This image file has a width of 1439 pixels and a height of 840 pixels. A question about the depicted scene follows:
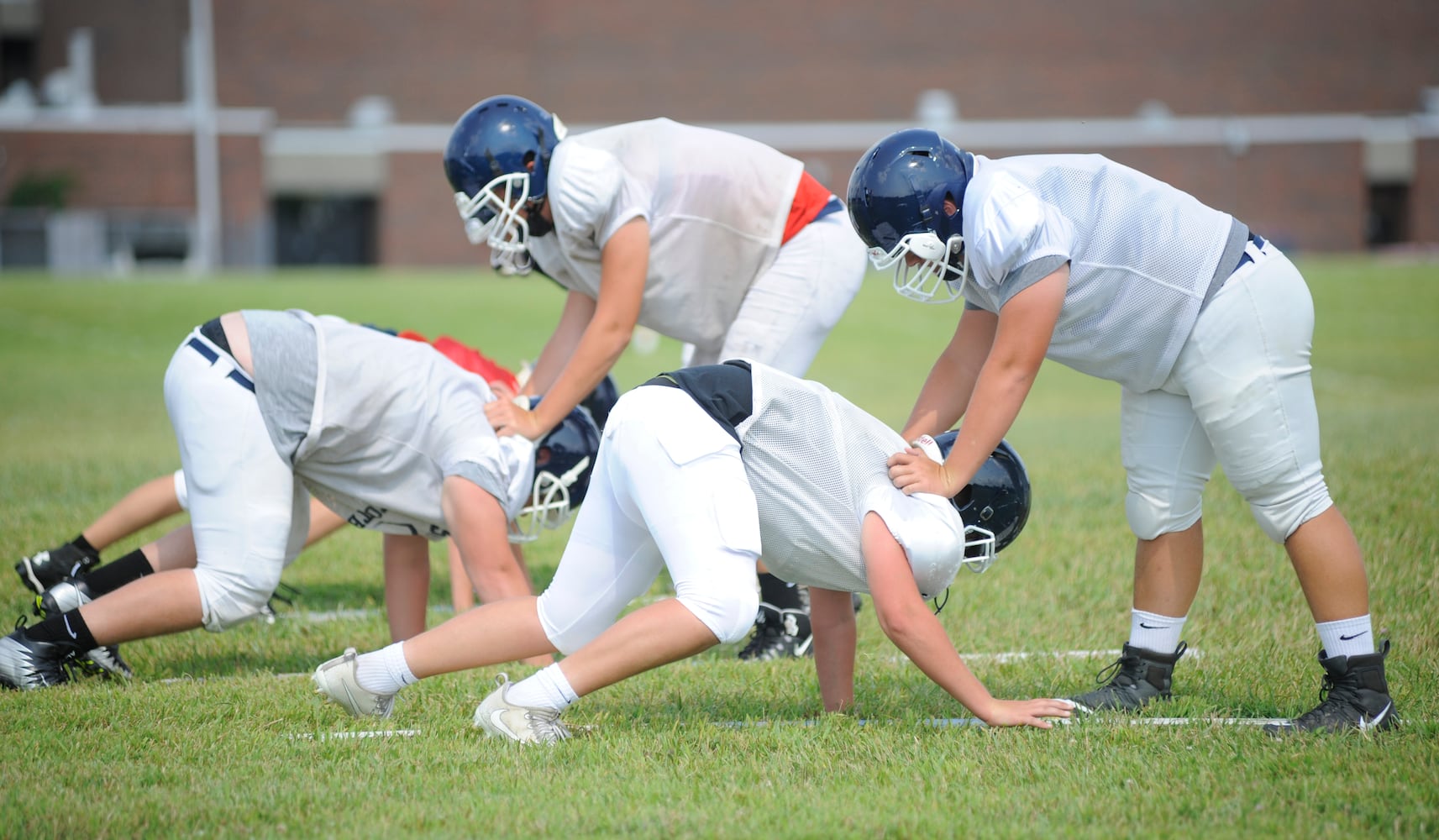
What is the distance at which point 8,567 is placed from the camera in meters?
6.16

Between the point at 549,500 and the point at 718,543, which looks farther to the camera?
the point at 549,500

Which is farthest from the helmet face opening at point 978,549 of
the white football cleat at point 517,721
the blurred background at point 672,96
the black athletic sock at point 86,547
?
the blurred background at point 672,96

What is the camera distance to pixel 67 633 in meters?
4.21

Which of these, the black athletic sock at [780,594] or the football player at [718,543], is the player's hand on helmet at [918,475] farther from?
the black athletic sock at [780,594]

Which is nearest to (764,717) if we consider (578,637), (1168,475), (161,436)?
(578,637)

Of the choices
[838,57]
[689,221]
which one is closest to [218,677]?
[689,221]

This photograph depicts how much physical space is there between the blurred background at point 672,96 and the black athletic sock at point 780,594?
Result: 1420 inches

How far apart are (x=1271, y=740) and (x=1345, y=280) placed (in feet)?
88.8

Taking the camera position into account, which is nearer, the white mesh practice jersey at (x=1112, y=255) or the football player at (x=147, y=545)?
the white mesh practice jersey at (x=1112, y=255)

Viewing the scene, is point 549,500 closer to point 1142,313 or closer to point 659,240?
point 659,240

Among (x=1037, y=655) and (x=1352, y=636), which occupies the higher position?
(x=1352, y=636)

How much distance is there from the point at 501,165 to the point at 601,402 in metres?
1.10

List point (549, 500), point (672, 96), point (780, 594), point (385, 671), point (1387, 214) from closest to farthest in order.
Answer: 1. point (385, 671)
2. point (549, 500)
3. point (780, 594)
4. point (672, 96)
5. point (1387, 214)

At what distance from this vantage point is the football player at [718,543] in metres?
3.43
